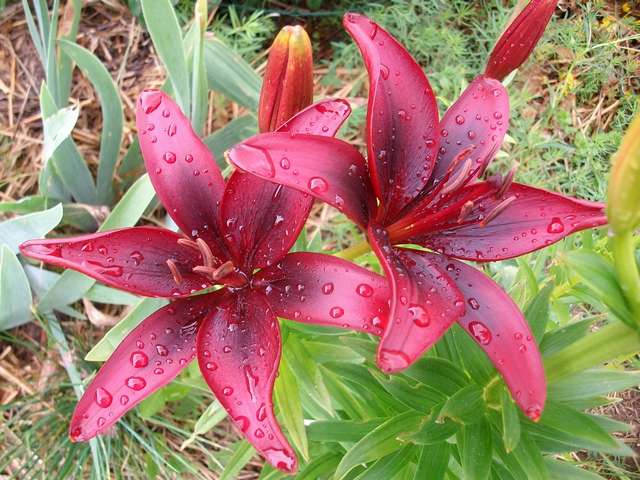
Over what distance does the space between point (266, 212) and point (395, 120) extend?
0.17 metres

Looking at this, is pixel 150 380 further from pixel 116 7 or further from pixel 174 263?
pixel 116 7

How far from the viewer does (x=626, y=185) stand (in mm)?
505

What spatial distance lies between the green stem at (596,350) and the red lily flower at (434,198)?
68mm

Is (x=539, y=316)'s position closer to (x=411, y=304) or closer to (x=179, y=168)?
(x=411, y=304)

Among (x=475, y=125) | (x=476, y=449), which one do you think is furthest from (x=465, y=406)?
(x=475, y=125)

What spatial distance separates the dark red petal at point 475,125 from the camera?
0.76 meters

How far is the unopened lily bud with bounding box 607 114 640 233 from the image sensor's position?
19.1 inches

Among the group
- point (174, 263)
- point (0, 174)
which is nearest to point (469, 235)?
point (174, 263)

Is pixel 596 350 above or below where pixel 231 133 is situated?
above

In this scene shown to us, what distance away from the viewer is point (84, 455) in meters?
1.42

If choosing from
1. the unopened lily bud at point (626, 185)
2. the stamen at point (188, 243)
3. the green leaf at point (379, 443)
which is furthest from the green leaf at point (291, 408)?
the unopened lily bud at point (626, 185)

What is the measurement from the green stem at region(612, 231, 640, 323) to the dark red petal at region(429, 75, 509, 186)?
23 centimetres

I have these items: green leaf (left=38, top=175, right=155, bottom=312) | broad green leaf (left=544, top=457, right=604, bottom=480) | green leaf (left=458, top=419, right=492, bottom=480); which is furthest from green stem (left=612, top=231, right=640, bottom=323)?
green leaf (left=38, top=175, right=155, bottom=312)

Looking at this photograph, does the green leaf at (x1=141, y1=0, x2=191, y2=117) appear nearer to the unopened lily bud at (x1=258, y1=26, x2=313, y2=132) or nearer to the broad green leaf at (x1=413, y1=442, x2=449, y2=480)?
the unopened lily bud at (x1=258, y1=26, x2=313, y2=132)
